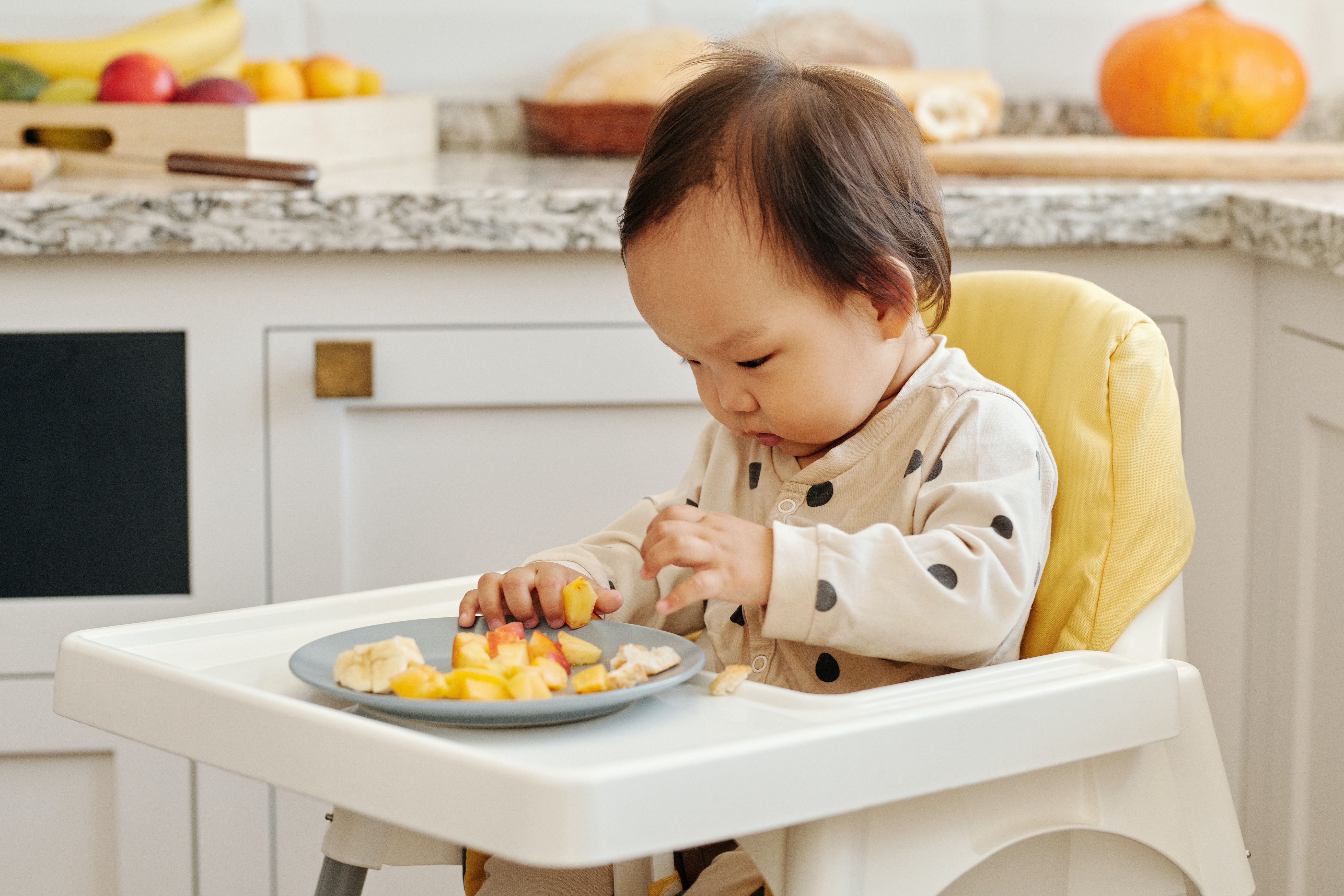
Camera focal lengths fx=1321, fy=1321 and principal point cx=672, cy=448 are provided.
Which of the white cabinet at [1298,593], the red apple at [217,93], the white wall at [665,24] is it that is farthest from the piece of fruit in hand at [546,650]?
the white wall at [665,24]

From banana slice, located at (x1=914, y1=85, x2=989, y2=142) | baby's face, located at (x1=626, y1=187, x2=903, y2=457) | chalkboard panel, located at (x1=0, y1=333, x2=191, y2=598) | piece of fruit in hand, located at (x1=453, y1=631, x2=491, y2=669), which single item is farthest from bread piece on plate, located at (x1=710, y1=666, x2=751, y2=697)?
banana slice, located at (x1=914, y1=85, x2=989, y2=142)

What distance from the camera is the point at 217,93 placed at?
4.78ft

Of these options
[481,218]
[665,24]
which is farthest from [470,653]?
[665,24]

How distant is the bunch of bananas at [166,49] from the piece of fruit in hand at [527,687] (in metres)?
1.21

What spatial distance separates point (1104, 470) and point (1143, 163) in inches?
26.8

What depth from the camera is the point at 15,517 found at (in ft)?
3.97

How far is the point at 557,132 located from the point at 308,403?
2.16ft

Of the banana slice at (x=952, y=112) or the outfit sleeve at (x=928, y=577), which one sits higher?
the banana slice at (x=952, y=112)

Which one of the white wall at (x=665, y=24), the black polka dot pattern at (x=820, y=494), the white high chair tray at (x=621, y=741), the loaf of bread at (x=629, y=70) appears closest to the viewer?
the white high chair tray at (x=621, y=741)

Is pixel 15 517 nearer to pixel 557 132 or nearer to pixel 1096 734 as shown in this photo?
pixel 557 132

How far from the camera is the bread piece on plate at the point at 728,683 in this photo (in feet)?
2.03

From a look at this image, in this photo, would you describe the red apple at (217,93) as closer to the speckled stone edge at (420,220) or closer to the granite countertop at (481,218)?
the granite countertop at (481,218)

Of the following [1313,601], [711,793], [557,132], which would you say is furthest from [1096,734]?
[557,132]

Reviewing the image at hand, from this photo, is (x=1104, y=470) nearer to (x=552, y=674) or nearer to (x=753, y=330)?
(x=753, y=330)
